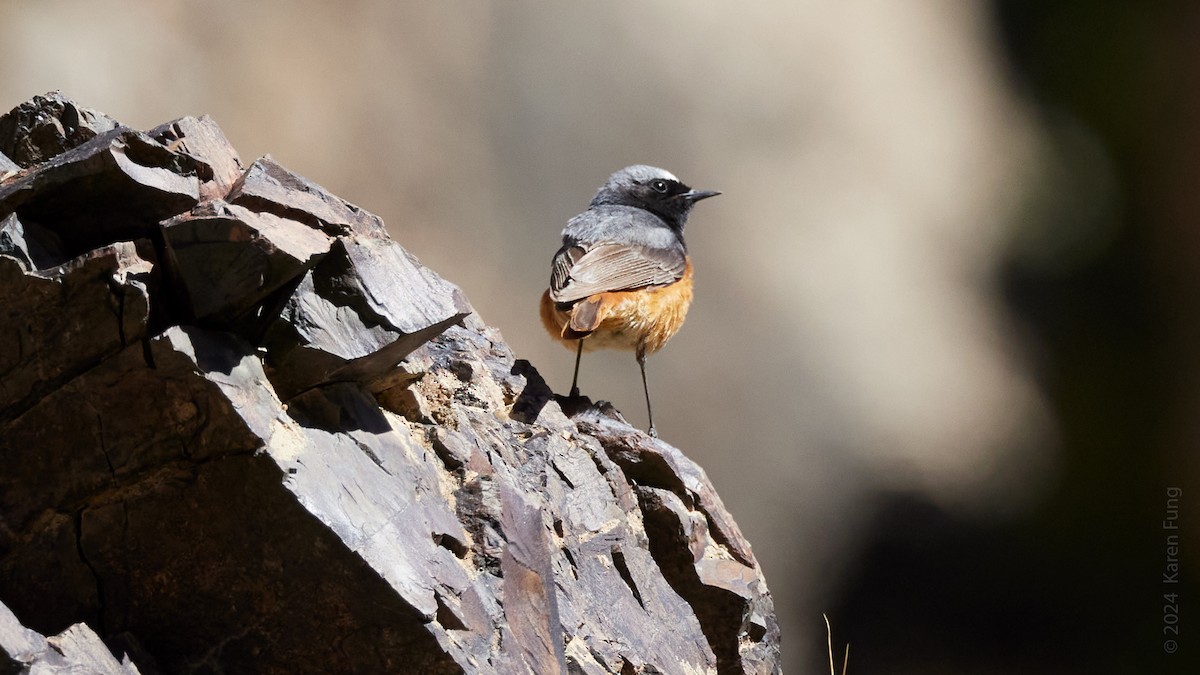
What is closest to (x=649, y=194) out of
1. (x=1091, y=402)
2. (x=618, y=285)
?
(x=618, y=285)

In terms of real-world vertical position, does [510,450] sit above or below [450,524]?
above

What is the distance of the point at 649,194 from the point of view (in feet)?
28.4

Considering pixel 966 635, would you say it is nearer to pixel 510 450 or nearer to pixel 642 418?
pixel 642 418

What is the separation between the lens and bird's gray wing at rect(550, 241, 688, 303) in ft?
22.1

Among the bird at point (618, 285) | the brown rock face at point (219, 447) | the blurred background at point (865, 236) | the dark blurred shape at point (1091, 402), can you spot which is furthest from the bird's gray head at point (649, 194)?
the dark blurred shape at point (1091, 402)

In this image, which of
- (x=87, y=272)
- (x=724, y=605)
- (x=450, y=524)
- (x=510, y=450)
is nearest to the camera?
(x=87, y=272)

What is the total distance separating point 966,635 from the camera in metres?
12.1

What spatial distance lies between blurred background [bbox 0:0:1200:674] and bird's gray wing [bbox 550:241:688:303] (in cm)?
380

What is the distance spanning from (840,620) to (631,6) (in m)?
6.55

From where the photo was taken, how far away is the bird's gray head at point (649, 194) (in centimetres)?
864

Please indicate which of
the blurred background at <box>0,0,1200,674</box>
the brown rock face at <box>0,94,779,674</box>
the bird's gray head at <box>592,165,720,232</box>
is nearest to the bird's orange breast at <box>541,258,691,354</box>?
the bird's gray head at <box>592,165,720,232</box>

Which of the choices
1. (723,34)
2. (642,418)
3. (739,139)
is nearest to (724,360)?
(642,418)

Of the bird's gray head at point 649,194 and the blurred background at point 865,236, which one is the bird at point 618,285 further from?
the blurred background at point 865,236

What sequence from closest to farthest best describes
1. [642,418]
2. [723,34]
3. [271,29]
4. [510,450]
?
[510,450] < [271,29] < [642,418] < [723,34]
